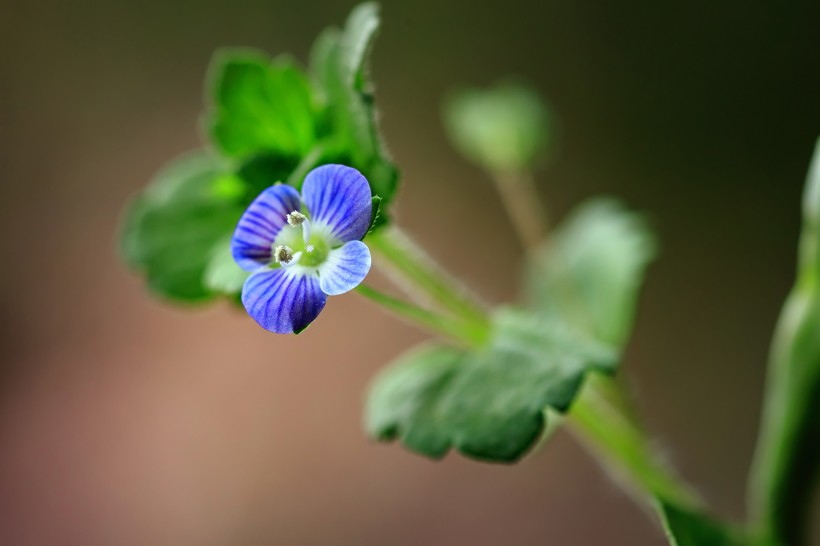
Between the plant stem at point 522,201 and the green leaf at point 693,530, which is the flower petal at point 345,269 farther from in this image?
the plant stem at point 522,201

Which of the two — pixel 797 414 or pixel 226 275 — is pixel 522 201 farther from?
pixel 226 275

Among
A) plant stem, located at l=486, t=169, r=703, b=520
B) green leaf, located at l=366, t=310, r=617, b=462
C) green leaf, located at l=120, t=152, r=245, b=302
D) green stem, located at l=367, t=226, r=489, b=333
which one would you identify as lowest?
plant stem, located at l=486, t=169, r=703, b=520

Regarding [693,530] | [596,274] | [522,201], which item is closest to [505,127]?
[596,274]

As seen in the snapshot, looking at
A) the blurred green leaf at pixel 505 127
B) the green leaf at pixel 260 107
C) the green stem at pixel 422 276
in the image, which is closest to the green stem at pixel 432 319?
the green stem at pixel 422 276

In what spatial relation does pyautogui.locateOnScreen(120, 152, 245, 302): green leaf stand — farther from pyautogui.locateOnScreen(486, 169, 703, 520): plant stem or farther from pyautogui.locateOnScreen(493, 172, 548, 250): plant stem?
pyautogui.locateOnScreen(493, 172, 548, 250): plant stem

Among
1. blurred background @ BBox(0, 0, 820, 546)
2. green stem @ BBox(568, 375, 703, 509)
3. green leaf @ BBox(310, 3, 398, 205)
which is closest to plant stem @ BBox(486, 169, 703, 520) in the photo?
green stem @ BBox(568, 375, 703, 509)

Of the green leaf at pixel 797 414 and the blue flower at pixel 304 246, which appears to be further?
the green leaf at pixel 797 414

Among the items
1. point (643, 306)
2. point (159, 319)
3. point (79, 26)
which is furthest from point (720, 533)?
point (79, 26)
